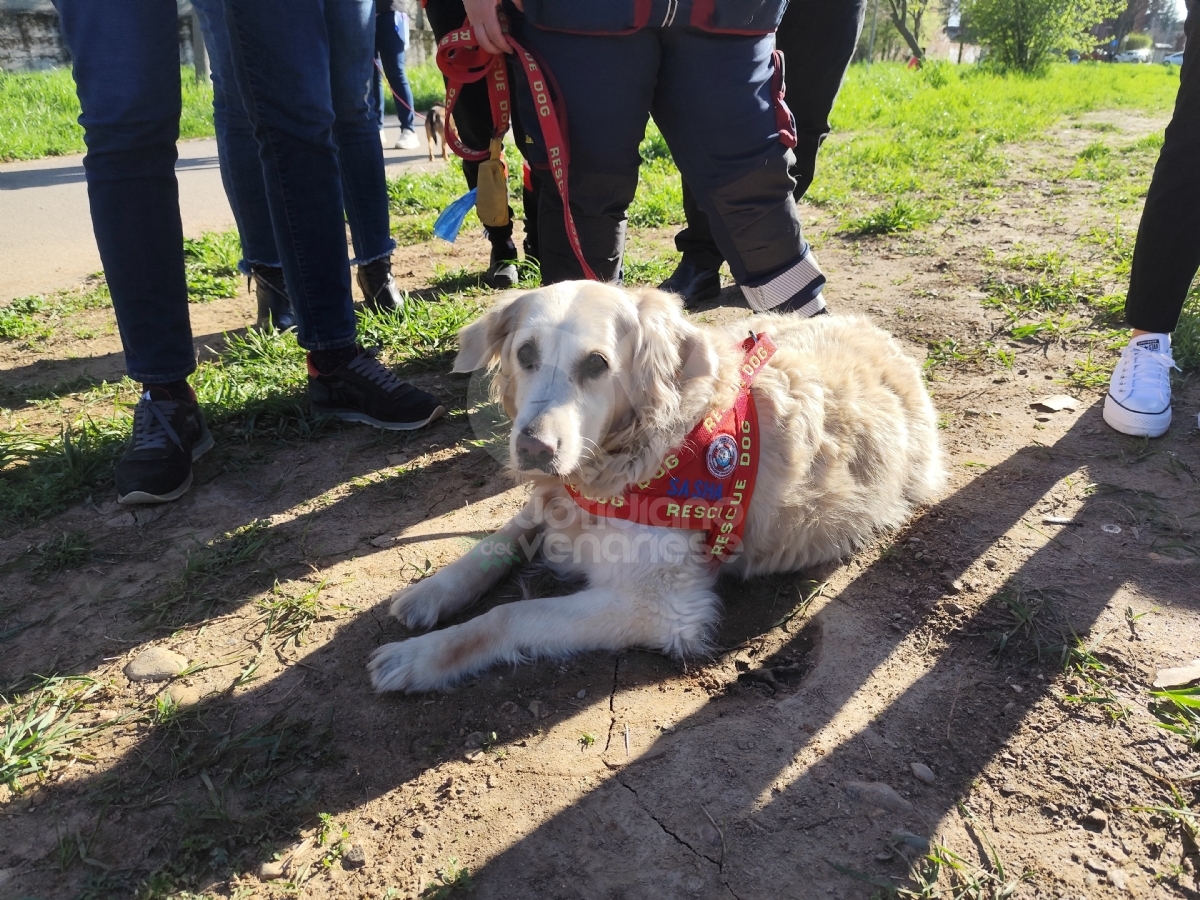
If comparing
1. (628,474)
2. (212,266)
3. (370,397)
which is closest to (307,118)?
(370,397)

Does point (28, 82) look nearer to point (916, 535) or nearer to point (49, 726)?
point (49, 726)

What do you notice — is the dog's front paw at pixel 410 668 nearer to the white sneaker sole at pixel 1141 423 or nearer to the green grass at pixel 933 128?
the white sneaker sole at pixel 1141 423

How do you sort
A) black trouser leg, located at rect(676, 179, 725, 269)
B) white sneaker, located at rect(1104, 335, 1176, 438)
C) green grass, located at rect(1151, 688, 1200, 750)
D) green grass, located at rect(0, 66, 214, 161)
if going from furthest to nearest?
green grass, located at rect(0, 66, 214, 161) → black trouser leg, located at rect(676, 179, 725, 269) → white sneaker, located at rect(1104, 335, 1176, 438) → green grass, located at rect(1151, 688, 1200, 750)

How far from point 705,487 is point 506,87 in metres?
1.88

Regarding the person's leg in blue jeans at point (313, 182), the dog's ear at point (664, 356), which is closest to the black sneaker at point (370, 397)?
the person's leg in blue jeans at point (313, 182)

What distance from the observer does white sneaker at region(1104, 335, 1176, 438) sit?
2988 mm

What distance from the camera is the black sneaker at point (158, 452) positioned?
279 cm

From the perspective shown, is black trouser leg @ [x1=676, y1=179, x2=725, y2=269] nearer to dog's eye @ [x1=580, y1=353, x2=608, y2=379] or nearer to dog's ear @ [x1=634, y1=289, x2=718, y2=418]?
dog's ear @ [x1=634, y1=289, x2=718, y2=418]

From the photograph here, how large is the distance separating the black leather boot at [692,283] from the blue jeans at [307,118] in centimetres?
197

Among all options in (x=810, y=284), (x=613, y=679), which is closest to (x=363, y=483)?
(x=613, y=679)

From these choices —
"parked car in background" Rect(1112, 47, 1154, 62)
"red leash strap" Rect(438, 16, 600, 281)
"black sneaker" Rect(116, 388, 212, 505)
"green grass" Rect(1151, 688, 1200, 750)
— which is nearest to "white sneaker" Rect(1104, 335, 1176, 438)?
"green grass" Rect(1151, 688, 1200, 750)

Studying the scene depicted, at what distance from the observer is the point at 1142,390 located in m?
3.03

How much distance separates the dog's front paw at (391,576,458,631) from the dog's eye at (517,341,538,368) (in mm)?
726

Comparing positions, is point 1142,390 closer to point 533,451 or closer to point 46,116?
point 533,451
